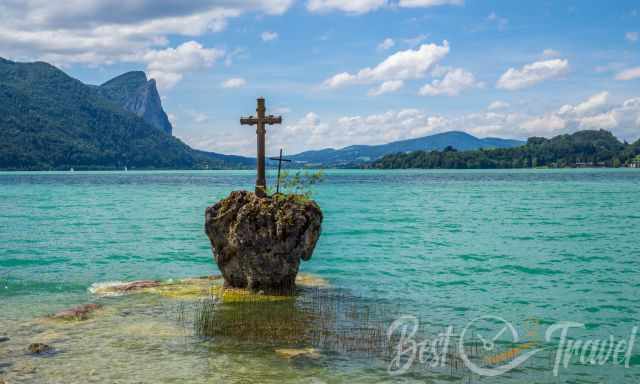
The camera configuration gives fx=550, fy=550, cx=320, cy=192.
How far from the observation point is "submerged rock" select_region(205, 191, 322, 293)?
62.1 ft

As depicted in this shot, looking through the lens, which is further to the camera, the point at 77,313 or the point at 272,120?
the point at 272,120

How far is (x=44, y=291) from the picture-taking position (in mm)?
20938

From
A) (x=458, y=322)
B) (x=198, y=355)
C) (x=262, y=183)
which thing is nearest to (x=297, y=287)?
(x=262, y=183)

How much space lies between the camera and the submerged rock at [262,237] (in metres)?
18.9

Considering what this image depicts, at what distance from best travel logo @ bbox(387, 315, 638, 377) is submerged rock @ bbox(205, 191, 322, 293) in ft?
15.7

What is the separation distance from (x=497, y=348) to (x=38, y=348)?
11109 mm

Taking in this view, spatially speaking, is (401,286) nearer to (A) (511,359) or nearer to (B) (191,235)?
(A) (511,359)

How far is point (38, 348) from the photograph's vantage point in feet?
42.3

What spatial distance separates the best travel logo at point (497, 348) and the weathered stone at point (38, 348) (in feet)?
26.5

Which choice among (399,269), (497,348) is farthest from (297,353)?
(399,269)

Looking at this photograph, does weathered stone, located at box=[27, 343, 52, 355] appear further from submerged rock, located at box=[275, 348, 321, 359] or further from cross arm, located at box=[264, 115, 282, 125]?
cross arm, located at box=[264, 115, 282, 125]

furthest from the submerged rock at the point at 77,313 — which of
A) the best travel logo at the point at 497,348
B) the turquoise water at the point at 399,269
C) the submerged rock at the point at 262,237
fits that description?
the best travel logo at the point at 497,348

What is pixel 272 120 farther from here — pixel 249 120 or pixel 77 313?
pixel 77 313

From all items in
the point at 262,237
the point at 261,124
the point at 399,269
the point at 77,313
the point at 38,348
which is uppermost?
the point at 261,124
